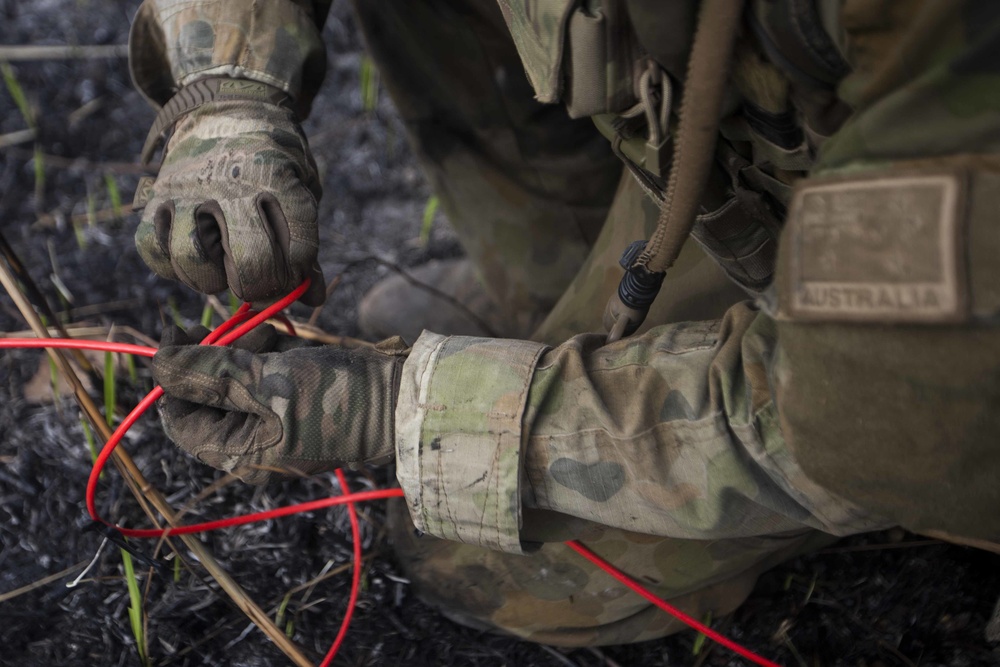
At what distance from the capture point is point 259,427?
0.96m

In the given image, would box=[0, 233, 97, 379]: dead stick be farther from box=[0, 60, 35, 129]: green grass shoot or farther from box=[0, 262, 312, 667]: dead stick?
box=[0, 60, 35, 129]: green grass shoot

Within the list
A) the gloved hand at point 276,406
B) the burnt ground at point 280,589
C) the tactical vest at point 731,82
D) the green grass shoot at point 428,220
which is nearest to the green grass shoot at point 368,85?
the green grass shoot at point 428,220

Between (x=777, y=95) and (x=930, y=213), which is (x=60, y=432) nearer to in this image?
(x=777, y=95)

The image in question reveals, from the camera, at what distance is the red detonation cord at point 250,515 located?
98 centimetres

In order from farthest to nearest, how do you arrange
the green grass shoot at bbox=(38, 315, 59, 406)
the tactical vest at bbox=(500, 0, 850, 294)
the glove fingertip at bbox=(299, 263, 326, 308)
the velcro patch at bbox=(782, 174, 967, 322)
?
the green grass shoot at bbox=(38, 315, 59, 406), the glove fingertip at bbox=(299, 263, 326, 308), the tactical vest at bbox=(500, 0, 850, 294), the velcro patch at bbox=(782, 174, 967, 322)

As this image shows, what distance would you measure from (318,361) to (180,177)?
33cm

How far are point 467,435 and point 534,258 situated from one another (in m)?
0.83

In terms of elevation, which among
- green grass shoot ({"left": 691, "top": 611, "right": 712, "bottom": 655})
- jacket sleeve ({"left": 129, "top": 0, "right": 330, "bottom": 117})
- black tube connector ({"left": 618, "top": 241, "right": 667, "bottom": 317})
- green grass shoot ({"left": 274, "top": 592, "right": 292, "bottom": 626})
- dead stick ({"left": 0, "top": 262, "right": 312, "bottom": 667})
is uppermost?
jacket sleeve ({"left": 129, "top": 0, "right": 330, "bottom": 117})

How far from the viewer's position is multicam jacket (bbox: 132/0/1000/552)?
0.68 meters

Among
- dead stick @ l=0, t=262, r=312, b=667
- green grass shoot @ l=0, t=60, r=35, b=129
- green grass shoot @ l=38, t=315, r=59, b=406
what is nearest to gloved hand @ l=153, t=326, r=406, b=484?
dead stick @ l=0, t=262, r=312, b=667

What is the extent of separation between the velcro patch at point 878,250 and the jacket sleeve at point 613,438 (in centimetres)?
11

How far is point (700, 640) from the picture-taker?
1.28 meters

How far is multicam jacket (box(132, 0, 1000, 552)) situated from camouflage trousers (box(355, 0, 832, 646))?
0.15 m

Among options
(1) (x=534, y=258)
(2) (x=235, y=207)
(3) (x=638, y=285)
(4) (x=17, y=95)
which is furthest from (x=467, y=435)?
(4) (x=17, y=95)
